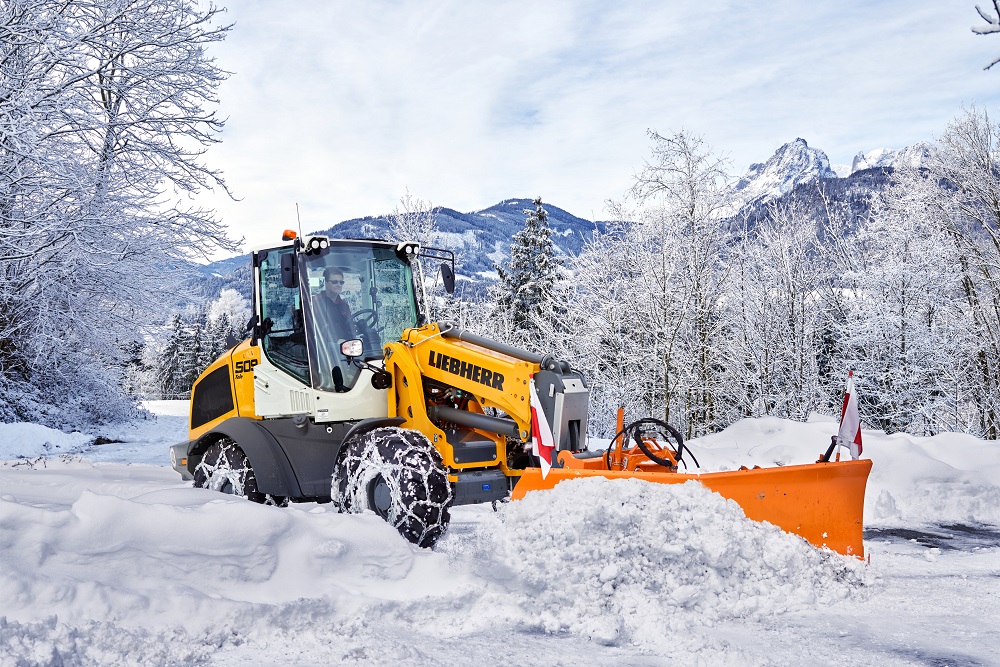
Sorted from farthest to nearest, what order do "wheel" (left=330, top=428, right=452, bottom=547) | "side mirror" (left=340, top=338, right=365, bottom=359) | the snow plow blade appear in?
1. "side mirror" (left=340, top=338, right=365, bottom=359)
2. "wheel" (left=330, top=428, right=452, bottom=547)
3. the snow plow blade

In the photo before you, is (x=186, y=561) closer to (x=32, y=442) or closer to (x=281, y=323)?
(x=281, y=323)

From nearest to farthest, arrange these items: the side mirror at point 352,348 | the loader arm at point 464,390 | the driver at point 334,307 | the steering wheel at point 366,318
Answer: the loader arm at point 464,390, the side mirror at point 352,348, the driver at point 334,307, the steering wheel at point 366,318

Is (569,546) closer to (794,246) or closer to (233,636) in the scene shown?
(233,636)

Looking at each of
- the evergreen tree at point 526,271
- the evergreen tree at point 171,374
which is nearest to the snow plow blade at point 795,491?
the evergreen tree at point 526,271

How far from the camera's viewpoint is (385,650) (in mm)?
3863

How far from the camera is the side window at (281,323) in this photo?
6.84 meters

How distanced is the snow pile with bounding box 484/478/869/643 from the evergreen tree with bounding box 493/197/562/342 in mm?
26690

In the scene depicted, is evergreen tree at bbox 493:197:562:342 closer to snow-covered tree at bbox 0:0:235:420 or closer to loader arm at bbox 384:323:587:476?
snow-covered tree at bbox 0:0:235:420

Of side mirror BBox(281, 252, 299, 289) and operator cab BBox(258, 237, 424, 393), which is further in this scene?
operator cab BBox(258, 237, 424, 393)

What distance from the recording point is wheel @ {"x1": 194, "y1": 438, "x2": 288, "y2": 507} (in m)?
6.87

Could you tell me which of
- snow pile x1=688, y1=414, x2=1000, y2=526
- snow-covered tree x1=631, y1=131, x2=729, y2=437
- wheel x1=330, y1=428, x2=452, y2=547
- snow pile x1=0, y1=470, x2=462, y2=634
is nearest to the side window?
wheel x1=330, y1=428, x2=452, y2=547

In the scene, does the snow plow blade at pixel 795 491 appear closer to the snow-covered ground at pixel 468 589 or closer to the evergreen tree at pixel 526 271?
the snow-covered ground at pixel 468 589

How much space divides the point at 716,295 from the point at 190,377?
41.4 metres

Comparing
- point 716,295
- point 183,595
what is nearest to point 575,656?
point 183,595
